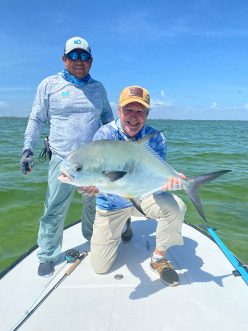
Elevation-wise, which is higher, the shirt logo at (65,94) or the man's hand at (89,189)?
the shirt logo at (65,94)

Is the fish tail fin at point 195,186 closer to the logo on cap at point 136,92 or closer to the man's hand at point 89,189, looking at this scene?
the man's hand at point 89,189

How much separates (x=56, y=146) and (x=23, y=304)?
1788mm

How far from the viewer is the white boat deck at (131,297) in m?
3.01

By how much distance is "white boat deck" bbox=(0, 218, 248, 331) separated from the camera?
3.01m

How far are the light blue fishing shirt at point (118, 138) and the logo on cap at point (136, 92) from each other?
0.46 metres

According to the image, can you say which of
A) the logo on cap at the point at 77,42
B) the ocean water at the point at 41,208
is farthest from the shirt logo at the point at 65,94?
the ocean water at the point at 41,208

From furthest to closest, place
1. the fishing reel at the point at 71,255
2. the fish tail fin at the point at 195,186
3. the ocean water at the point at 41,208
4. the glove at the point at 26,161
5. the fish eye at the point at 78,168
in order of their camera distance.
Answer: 1. the ocean water at the point at 41,208
2. the fishing reel at the point at 71,255
3. the glove at the point at 26,161
4. the fish tail fin at the point at 195,186
5. the fish eye at the point at 78,168

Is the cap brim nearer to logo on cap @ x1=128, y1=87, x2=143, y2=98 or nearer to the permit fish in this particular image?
logo on cap @ x1=128, y1=87, x2=143, y2=98

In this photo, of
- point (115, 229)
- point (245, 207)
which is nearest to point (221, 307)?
point (115, 229)

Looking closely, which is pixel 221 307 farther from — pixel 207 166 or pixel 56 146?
pixel 207 166

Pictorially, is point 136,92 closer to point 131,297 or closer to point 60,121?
point 60,121

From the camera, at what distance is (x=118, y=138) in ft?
12.5

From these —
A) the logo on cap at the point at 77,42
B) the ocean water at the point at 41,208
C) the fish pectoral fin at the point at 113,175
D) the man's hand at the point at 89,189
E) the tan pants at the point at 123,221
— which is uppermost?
the logo on cap at the point at 77,42

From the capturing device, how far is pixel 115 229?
4.15 meters
